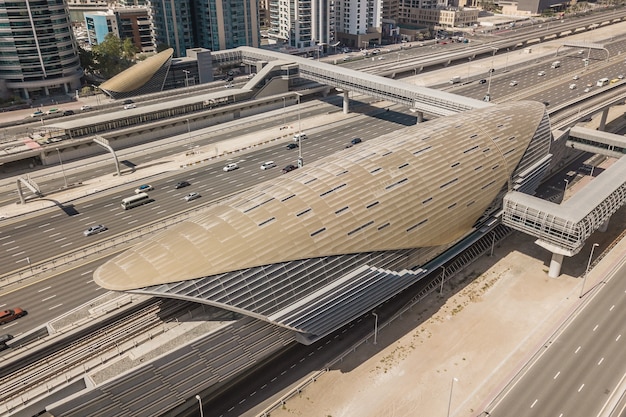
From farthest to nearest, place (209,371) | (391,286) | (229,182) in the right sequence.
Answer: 1. (229,182)
2. (391,286)
3. (209,371)

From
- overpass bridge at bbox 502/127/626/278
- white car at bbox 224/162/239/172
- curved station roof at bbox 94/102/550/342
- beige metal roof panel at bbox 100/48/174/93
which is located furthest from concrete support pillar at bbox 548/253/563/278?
beige metal roof panel at bbox 100/48/174/93

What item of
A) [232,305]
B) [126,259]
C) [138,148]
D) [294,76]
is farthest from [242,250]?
[294,76]

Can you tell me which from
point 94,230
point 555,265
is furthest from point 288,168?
point 555,265

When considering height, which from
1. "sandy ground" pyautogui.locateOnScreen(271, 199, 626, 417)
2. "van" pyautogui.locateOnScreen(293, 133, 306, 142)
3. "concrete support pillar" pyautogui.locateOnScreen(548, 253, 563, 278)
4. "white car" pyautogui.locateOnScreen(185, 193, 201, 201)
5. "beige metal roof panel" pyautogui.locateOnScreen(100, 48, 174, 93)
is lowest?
"sandy ground" pyautogui.locateOnScreen(271, 199, 626, 417)

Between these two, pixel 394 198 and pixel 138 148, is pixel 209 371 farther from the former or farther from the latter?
pixel 138 148

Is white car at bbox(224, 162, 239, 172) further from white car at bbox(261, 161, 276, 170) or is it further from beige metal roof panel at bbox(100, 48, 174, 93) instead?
beige metal roof panel at bbox(100, 48, 174, 93)

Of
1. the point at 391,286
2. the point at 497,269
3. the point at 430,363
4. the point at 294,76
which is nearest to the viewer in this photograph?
the point at 430,363

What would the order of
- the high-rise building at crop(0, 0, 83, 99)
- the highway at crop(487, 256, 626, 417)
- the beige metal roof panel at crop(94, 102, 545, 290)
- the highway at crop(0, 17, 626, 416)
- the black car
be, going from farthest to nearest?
the high-rise building at crop(0, 0, 83, 99), the black car, the highway at crop(0, 17, 626, 416), the beige metal roof panel at crop(94, 102, 545, 290), the highway at crop(487, 256, 626, 417)
